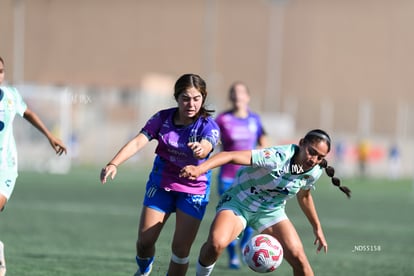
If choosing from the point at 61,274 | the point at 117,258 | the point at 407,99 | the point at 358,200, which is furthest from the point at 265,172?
the point at 407,99

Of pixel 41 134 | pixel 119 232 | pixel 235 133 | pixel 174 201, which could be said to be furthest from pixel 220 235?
pixel 41 134

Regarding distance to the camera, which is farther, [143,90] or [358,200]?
[143,90]

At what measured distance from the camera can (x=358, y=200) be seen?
24141 millimetres

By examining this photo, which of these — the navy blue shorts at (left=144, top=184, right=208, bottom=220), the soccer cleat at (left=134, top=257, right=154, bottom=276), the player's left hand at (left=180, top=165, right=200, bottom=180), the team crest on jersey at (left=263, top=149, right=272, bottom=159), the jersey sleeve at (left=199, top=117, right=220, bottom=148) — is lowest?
the soccer cleat at (left=134, top=257, right=154, bottom=276)

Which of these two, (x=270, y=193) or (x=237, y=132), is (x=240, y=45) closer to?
(x=237, y=132)

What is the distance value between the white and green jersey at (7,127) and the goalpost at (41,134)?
80.1 ft

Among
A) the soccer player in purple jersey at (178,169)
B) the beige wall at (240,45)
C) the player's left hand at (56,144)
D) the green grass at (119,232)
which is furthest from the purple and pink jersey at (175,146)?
the beige wall at (240,45)

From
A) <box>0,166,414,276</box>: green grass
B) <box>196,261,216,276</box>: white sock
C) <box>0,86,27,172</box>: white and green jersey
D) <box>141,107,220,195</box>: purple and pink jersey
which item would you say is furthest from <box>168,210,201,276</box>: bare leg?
<box>0,86,27,172</box>: white and green jersey

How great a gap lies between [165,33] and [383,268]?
5478 cm

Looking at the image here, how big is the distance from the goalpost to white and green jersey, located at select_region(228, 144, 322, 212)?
2507 centimetres

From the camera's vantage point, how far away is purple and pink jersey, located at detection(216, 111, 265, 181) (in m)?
11.1

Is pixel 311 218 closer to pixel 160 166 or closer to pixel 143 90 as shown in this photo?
pixel 160 166

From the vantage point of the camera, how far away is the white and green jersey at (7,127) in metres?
7.56

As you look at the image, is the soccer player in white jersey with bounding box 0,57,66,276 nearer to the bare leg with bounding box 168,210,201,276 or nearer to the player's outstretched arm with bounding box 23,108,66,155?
the player's outstretched arm with bounding box 23,108,66,155
